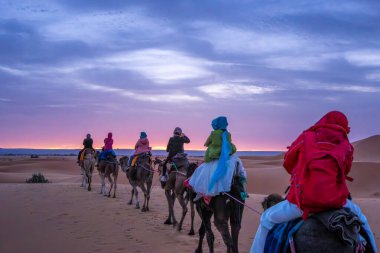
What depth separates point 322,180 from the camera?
4.47 meters

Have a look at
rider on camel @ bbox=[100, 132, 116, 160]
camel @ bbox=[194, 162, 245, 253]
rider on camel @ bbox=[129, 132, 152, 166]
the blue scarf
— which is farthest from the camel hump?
rider on camel @ bbox=[100, 132, 116, 160]

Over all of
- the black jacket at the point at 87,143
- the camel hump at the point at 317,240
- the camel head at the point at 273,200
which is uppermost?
the black jacket at the point at 87,143

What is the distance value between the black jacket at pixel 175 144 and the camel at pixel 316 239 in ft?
30.9

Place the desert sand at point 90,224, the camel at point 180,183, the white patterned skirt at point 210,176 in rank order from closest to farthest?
the white patterned skirt at point 210,176 < the desert sand at point 90,224 < the camel at point 180,183

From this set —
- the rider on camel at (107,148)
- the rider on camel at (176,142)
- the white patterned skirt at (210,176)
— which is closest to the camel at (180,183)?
the rider on camel at (176,142)

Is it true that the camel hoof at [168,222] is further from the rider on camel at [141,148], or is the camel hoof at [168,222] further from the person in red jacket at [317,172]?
the person in red jacket at [317,172]

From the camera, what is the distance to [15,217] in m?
15.2

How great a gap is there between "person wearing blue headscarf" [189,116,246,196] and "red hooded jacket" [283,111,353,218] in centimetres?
337

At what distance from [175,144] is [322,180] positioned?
986 centimetres

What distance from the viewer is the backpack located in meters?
4.47

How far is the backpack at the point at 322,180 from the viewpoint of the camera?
14.7 ft

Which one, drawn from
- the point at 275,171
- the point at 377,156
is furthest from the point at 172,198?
the point at 377,156

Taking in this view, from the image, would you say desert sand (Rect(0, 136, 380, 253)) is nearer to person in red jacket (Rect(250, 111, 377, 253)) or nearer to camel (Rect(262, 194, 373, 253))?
person in red jacket (Rect(250, 111, 377, 253))

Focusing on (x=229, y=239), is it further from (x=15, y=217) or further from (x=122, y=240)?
(x=15, y=217)
